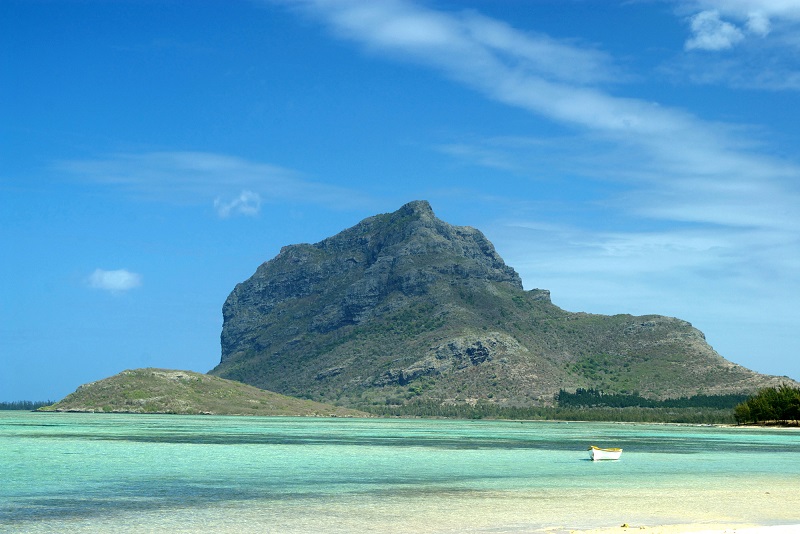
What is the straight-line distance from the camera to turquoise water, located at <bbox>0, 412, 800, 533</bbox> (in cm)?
3772

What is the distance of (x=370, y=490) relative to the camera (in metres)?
51.3

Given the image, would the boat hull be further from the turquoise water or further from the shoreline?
the shoreline

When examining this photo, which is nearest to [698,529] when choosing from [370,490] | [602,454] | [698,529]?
[698,529]

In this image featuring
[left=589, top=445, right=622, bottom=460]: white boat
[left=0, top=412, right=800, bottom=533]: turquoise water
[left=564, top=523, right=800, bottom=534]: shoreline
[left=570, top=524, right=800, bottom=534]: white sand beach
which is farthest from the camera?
[left=589, top=445, right=622, bottom=460]: white boat

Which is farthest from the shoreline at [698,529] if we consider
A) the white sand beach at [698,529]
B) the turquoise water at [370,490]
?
the turquoise water at [370,490]

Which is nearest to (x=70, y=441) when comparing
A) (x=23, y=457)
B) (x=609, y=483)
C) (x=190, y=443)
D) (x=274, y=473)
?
(x=190, y=443)

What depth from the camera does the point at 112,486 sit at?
5159 centimetres

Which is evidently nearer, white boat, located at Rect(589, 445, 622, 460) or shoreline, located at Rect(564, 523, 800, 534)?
shoreline, located at Rect(564, 523, 800, 534)

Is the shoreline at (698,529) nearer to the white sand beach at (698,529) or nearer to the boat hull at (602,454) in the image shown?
the white sand beach at (698,529)

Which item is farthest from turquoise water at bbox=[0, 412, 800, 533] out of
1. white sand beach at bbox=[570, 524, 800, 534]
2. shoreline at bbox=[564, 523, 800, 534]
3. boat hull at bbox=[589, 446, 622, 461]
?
white sand beach at bbox=[570, 524, 800, 534]

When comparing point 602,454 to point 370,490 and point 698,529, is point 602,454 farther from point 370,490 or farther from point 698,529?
point 698,529

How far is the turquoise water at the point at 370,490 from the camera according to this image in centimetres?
3772

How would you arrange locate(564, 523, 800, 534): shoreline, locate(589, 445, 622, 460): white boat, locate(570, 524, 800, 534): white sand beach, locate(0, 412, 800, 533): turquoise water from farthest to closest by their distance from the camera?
locate(589, 445, 622, 460): white boat, locate(0, 412, 800, 533): turquoise water, locate(564, 523, 800, 534): shoreline, locate(570, 524, 800, 534): white sand beach

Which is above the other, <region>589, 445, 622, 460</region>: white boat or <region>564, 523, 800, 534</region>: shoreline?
<region>564, 523, 800, 534</region>: shoreline
